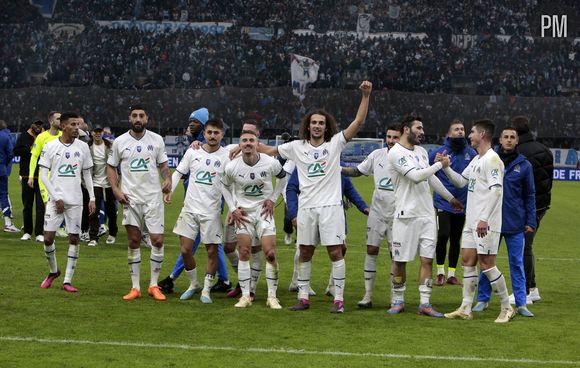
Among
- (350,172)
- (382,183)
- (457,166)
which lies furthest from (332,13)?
(382,183)

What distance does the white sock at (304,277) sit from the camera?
11422 millimetres

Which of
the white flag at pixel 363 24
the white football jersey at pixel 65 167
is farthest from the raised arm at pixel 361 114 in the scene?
the white flag at pixel 363 24

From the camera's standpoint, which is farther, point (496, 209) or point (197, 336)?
point (496, 209)

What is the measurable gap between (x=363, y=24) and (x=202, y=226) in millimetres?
39581

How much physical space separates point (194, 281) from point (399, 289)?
2.71 meters

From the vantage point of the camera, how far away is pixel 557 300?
1278 cm

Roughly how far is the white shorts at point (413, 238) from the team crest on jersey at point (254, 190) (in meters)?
1.71

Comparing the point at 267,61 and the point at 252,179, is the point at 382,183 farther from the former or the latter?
the point at 267,61

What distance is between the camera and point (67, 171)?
12.7 metres

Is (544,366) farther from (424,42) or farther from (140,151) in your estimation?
(424,42)

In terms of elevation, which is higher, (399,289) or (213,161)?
(213,161)

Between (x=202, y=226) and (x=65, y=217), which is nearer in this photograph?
(x=202, y=226)

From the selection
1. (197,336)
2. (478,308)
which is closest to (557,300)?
(478,308)

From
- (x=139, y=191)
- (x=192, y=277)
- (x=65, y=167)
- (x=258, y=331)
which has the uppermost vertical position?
(x=65, y=167)
